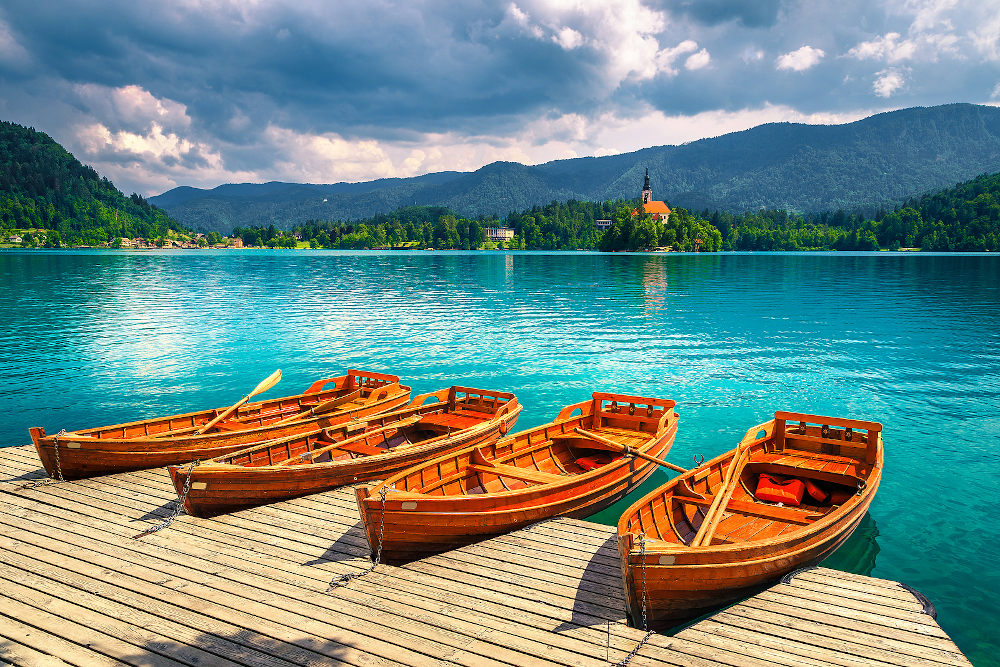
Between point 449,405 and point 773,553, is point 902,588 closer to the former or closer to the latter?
point 773,553

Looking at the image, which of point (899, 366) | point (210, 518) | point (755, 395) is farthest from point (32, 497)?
point (899, 366)

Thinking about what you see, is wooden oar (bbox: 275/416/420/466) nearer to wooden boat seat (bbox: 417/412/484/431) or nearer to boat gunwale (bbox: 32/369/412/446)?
wooden boat seat (bbox: 417/412/484/431)

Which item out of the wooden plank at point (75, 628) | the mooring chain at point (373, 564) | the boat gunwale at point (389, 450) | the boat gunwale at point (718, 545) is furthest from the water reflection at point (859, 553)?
the wooden plank at point (75, 628)

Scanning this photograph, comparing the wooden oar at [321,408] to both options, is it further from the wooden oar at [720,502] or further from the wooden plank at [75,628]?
the wooden oar at [720,502]

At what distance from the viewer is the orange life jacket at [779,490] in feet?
38.6

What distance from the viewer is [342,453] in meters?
14.2

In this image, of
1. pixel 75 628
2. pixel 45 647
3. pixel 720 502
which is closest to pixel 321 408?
pixel 75 628

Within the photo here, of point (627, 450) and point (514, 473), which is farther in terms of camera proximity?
point (627, 450)

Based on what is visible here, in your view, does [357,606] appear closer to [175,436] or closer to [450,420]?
[175,436]

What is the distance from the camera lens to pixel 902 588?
919cm

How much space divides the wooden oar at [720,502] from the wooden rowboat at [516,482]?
230cm

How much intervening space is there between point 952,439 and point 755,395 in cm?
701

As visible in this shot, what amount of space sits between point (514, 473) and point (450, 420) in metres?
5.36

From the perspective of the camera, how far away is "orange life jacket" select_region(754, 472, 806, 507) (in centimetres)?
1177
